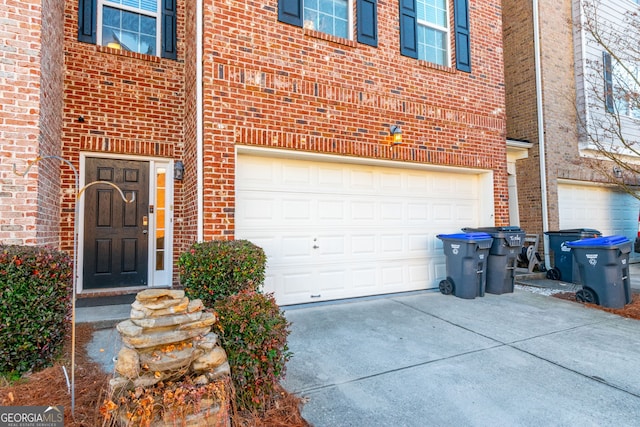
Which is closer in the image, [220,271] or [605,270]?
[220,271]

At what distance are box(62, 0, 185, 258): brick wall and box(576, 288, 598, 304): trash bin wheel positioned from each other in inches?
251

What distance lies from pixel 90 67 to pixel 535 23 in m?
9.53

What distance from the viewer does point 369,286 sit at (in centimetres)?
579

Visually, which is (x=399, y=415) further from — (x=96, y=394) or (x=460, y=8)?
(x=460, y=8)

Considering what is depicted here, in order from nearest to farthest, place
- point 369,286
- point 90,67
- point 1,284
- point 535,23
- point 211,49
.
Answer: point 1,284 → point 211,49 → point 90,67 → point 369,286 → point 535,23

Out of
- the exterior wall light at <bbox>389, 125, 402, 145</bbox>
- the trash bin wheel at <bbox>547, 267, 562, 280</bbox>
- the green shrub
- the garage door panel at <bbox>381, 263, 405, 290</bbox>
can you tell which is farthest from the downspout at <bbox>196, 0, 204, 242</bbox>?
the trash bin wheel at <bbox>547, 267, 562, 280</bbox>

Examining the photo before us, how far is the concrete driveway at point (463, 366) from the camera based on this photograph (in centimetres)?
248

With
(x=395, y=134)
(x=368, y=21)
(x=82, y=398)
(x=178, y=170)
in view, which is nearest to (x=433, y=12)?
(x=368, y=21)

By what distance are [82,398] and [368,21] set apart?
5967 mm

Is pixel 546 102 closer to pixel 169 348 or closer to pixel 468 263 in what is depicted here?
pixel 468 263

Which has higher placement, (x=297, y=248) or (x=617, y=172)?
(x=617, y=172)

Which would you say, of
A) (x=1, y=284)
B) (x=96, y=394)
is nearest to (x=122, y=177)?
(x=1, y=284)

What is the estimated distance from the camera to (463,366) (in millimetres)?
3195

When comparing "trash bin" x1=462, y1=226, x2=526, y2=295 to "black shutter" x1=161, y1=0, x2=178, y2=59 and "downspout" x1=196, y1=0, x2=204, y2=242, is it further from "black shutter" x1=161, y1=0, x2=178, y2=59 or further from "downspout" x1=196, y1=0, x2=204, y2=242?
"black shutter" x1=161, y1=0, x2=178, y2=59
